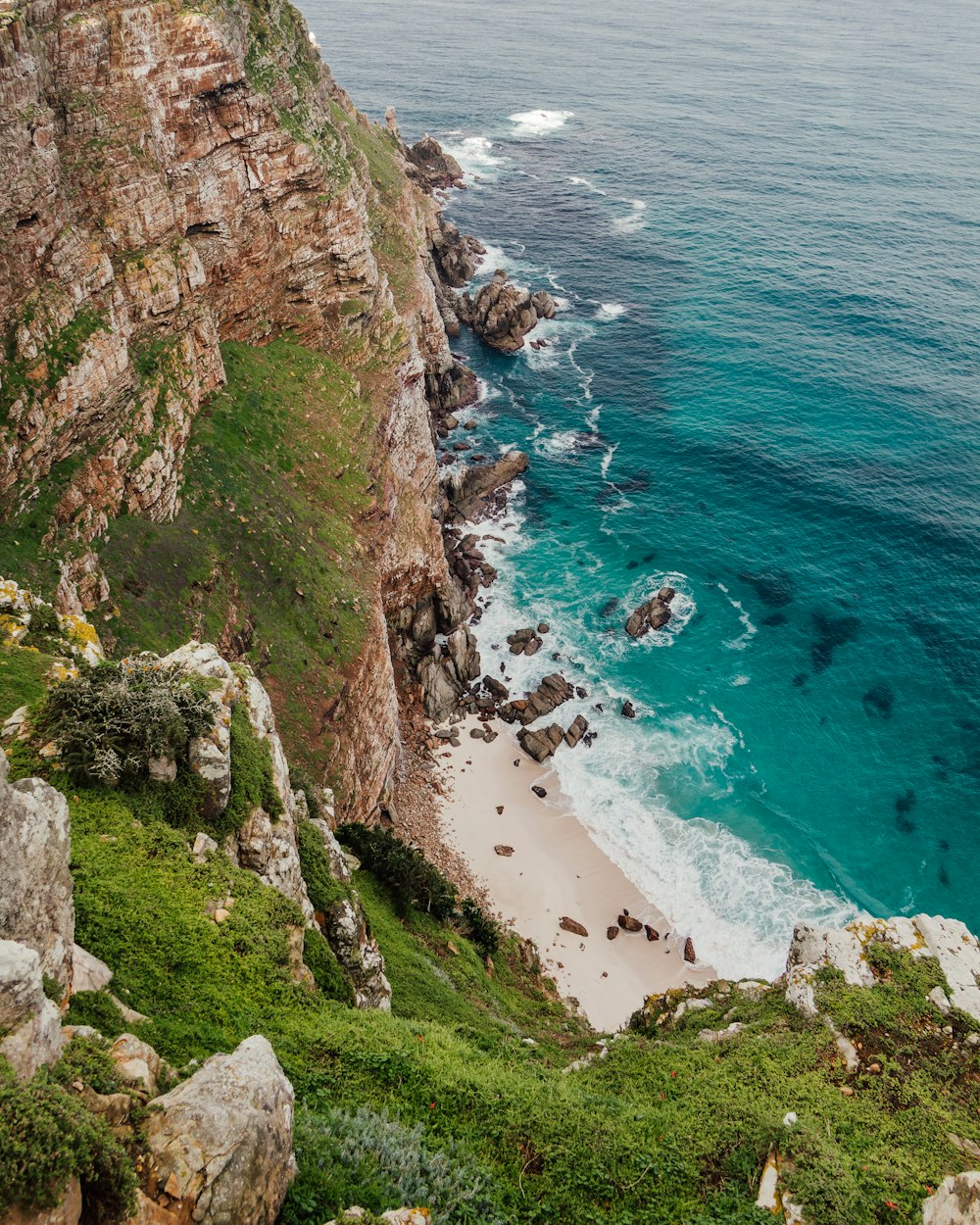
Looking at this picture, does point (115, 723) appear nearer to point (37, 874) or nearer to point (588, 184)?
point (37, 874)

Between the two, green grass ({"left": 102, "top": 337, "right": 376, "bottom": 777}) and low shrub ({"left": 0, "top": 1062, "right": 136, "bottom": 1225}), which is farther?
green grass ({"left": 102, "top": 337, "right": 376, "bottom": 777})

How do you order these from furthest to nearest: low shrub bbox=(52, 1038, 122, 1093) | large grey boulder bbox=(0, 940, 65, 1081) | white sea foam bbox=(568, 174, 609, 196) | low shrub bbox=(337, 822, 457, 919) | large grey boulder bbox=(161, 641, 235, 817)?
white sea foam bbox=(568, 174, 609, 196)
low shrub bbox=(337, 822, 457, 919)
large grey boulder bbox=(161, 641, 235, 817)
low shrub bbox=(52, 1038, 122, 1093)
large grey boulder bbox=(0, 940, 65, 1081)

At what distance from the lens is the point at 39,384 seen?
3641cm

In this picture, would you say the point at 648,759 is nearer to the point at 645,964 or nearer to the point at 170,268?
the point at 645,964

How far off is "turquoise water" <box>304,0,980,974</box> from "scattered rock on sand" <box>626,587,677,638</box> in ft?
3.81

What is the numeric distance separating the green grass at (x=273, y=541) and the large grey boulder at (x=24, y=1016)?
2667 cm

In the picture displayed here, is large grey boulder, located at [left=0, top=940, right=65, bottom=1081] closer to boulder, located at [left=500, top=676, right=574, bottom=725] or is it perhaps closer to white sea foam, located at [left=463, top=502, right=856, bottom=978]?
white sea foam, located at [left=463, top=502, right=856, bottom=978]

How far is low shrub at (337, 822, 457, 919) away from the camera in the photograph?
3791 cm

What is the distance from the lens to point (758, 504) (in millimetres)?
80938

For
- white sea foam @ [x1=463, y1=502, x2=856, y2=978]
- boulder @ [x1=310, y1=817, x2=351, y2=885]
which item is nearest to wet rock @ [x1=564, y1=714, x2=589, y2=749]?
white sea foam @ [x1=463, y1=502, x2=856, y2=978]

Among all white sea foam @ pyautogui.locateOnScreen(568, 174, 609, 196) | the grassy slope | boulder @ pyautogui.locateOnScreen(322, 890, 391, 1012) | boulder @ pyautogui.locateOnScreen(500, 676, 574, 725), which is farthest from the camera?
white sea foam @ pyautogui.locateOnScreen(568, 174, 609, 196)

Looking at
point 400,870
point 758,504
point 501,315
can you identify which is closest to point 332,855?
point 400,870

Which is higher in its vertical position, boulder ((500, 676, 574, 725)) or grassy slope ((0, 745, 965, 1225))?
grassy slope ((0, 745, 965, 1225))

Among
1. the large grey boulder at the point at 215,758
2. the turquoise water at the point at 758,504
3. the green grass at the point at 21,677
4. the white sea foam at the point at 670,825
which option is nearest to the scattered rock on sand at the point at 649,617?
the turquoise water at the point at 758,504
